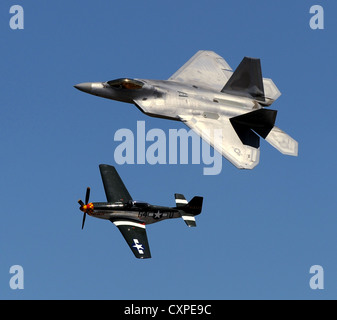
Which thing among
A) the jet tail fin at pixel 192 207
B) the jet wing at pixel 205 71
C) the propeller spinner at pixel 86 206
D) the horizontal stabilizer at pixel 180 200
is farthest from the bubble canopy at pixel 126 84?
the jet tail fin at pixel 192 207

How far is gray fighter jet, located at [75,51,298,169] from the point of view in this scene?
47812mm

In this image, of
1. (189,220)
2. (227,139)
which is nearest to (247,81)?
(227,139)

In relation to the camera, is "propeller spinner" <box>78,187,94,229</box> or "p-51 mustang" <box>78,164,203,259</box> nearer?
"p-51 mustang" <box>78,164,203,259</box>

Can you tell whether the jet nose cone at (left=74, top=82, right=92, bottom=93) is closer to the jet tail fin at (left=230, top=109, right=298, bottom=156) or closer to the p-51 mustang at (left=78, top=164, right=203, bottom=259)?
the p-51 mustang at (left=78, top=164, right=203, bottom=259)

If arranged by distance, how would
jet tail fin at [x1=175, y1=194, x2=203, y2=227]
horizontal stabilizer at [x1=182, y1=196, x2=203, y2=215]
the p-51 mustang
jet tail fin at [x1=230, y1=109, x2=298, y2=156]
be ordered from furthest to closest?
1. horizontal stabilizer at [x1=182, y1=196, x2=203, y2=215]
2. jet tail fin at [x1=175, y1=194, x2=203, y2=227]
3. jet tail fin at [x1=230, y1=109, x2=298, y2=156]
4. the p-51 mustang

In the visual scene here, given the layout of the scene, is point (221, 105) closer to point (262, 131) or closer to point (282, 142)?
point (262, 131)

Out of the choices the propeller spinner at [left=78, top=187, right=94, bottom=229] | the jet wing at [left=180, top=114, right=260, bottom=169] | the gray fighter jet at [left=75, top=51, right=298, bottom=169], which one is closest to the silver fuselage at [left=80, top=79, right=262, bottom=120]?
the gray fighter jet at [left=75, top=51, right=298, bottom=169]

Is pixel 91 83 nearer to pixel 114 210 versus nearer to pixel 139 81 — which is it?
pixel 139 81

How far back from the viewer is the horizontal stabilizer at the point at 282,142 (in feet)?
161

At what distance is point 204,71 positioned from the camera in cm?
5388

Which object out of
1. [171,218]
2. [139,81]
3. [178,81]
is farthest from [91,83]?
[171,218]

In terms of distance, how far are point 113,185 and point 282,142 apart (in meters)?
11.0

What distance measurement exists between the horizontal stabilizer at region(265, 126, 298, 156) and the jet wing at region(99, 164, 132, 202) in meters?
9.63

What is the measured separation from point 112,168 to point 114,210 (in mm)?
4547
